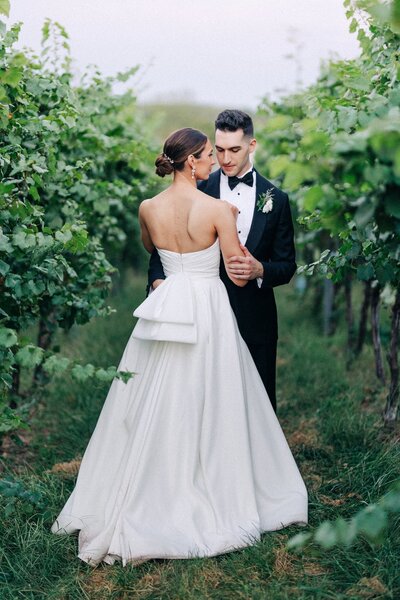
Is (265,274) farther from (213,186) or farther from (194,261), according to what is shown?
(213,186)

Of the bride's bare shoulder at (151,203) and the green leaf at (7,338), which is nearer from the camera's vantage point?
the green leaf at (7,338)

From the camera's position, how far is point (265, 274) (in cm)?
373

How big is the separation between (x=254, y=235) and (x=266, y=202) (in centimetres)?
19

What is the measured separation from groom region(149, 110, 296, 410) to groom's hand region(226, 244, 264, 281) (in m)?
0.04

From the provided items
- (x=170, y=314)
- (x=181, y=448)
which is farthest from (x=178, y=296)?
(x=181, y=448)

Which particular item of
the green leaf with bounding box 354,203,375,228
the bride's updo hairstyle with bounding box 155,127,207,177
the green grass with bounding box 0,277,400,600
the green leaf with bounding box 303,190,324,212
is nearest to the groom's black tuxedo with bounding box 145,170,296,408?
the bride's updo hairstyle with bounding box 155,127,207,177

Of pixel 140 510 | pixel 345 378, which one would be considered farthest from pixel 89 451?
pixel 345 378

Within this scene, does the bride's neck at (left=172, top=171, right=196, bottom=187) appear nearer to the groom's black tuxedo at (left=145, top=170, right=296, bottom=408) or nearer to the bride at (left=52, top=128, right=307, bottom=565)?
the bride at (left=52, top=128, right=307, bottom=565)

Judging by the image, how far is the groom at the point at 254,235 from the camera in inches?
148

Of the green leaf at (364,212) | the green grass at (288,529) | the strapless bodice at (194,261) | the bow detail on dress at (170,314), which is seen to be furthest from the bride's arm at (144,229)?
the green leaf at (364,212)

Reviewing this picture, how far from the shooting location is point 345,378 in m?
5.86

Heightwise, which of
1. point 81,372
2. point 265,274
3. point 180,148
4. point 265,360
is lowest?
point 265,360

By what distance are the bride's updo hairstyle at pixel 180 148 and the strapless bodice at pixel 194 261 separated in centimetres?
41

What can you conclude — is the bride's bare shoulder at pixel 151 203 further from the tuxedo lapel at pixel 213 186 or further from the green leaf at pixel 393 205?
the green leaf at pixel 393 205
